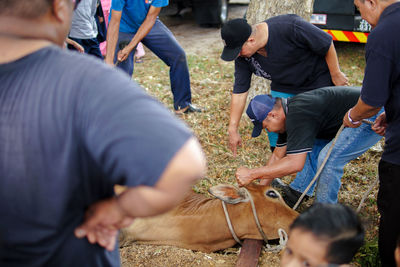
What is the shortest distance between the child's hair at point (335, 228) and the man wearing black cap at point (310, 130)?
124 cm

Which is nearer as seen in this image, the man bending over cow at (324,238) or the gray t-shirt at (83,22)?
the man bending over cow at (324,238)

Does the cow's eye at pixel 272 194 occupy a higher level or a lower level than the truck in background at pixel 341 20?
lower

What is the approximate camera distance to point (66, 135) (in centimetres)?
104

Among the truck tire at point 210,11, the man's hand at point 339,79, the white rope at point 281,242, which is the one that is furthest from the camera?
the truck tire at point 210,11

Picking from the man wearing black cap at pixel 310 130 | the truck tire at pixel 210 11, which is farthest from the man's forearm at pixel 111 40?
the truck tire at pixel 210 11

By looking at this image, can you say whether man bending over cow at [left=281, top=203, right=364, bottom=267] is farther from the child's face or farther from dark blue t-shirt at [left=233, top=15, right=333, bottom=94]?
dark blue t-shirt at [left=233, top=15, right=333, bottom=94]

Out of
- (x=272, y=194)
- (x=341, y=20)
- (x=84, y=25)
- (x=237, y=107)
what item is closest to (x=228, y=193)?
(x=272, y=194)

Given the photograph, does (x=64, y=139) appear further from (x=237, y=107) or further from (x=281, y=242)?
(x=237, y=107)

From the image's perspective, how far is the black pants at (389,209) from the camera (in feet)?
7.69

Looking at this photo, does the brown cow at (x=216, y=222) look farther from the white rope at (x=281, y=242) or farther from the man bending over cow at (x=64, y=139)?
the man bending over cow at (x=64, y=139)

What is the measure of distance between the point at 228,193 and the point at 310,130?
0.82m

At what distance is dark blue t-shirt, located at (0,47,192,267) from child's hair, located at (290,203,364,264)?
3.01ft

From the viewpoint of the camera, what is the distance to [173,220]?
10.7ft

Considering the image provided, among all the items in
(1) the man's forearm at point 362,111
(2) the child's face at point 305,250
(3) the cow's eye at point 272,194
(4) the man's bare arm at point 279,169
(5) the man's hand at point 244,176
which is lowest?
(3) the cow's eye at point 272,194
